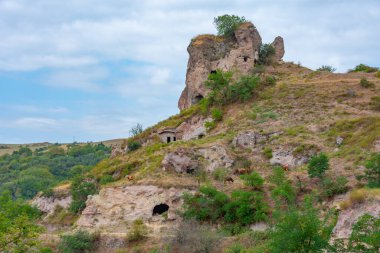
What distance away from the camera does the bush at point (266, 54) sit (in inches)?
2586

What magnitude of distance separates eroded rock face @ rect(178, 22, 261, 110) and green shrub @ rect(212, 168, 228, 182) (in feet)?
67.4

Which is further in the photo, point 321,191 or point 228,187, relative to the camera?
point 228,187

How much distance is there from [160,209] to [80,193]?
8914 millimetres

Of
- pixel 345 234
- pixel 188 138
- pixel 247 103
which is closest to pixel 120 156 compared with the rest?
pixel 188 138

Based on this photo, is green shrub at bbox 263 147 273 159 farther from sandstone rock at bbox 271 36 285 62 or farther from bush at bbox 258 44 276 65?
sandstone rock at bbox 271 36 285 62

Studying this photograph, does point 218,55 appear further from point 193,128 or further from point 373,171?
point 373,171

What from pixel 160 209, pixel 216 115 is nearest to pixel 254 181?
pixel 160 209

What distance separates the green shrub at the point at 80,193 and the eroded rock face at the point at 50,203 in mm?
2344

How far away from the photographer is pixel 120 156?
191 ft

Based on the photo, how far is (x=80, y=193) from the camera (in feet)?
154

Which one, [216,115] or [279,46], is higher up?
[279,46]

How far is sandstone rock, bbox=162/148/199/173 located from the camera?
44.7 m

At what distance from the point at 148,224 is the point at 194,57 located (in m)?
30.2

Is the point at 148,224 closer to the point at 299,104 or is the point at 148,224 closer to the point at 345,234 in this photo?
the point at 345,234
